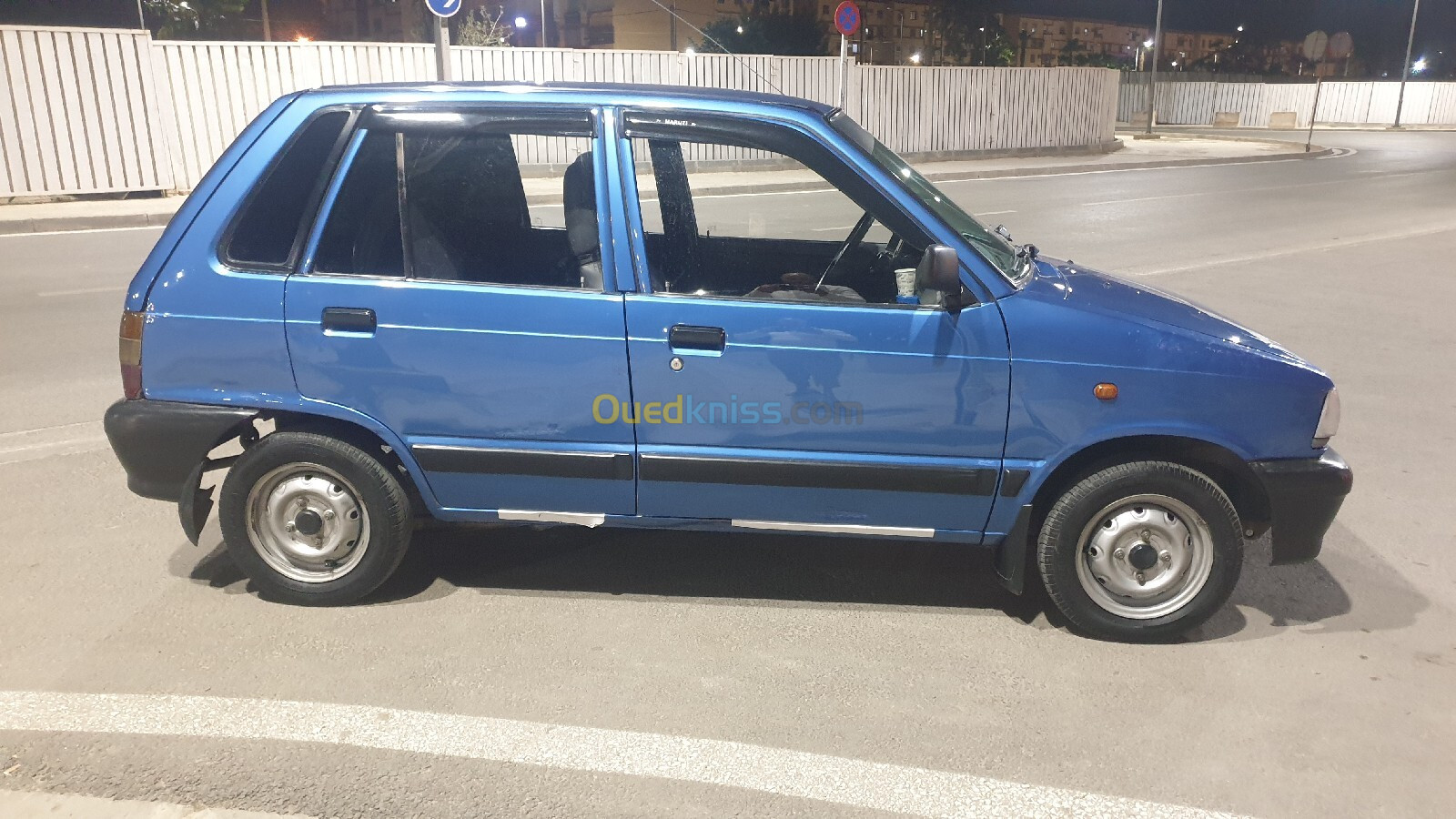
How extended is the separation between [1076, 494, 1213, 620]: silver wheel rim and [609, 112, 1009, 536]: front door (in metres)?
0.40

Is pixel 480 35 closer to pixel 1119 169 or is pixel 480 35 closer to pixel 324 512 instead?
pixel 1119 169

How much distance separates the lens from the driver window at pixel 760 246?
3.47 meters

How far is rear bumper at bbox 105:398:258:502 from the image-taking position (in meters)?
3.55

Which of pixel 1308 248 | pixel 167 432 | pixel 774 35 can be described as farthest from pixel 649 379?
pixel 774 35

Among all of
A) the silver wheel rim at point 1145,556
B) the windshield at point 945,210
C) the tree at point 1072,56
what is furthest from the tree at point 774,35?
the silver wheel rim at point 1145,556

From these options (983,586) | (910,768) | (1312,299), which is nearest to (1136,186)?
(1312,299)

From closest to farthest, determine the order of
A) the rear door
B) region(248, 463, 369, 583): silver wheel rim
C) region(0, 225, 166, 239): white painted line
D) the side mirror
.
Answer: the side mirror < the rear door < region(248, 463, 369, 583): silver wheel rim < region(0, 225, 166, 239): white painted line

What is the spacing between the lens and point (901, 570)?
4.11 m

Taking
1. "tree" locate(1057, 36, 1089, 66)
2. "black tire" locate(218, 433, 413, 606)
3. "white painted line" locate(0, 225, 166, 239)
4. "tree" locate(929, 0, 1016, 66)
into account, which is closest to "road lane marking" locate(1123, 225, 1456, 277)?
"black tire" locate(218, 433, 413, 606)

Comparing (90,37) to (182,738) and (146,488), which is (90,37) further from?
(182,738)

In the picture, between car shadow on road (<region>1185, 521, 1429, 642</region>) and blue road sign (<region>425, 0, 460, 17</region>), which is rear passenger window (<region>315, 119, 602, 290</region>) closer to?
car shadow on road (<region>1185, 521, 1429, 642</region>)

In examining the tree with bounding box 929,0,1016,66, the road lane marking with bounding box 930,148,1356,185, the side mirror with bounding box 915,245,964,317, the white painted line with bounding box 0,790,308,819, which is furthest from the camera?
the tree with bounding box 929,0,1016,66

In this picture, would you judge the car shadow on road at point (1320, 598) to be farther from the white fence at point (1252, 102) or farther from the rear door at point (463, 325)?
the white fence at point (1252, 102)

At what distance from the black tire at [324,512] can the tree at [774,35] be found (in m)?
58.9
